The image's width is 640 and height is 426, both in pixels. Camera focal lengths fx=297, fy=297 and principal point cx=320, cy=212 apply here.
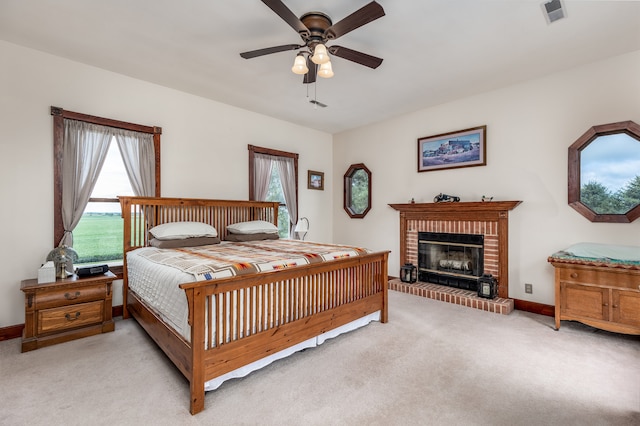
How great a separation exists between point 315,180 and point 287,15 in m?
4.06

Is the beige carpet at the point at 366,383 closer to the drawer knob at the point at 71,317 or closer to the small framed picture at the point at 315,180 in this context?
the drawer knob at the point at 71,317

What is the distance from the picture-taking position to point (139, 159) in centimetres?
386

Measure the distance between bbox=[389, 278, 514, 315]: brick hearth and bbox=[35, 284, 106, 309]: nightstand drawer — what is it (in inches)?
155

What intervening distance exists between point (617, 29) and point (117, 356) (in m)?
5.41

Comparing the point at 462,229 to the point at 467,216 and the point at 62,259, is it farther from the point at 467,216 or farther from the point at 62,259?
the point at 62,259

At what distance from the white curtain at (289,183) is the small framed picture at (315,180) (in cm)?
41

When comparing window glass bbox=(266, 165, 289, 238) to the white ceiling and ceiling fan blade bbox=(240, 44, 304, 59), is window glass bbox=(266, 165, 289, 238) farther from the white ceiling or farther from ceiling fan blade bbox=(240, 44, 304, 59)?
ceiling fan blade bbox=(240, 44, 304, 59)

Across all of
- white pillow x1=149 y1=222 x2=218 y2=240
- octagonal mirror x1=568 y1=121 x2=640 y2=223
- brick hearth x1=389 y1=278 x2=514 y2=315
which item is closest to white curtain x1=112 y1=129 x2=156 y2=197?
white pillow x1=149 y1=222 x2=218 y2=240

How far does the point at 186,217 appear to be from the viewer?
4180 mm

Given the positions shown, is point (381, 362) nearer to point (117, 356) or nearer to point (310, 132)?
point (117, 356)

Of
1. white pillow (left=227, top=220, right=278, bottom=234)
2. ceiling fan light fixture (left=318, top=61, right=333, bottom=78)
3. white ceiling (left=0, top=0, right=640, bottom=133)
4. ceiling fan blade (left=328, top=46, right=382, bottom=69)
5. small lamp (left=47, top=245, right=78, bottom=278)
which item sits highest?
white ceiling (left=0, top=0, right=640, bottom=133)

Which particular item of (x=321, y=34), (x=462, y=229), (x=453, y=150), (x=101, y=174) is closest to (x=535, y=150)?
(x=453, y=150)

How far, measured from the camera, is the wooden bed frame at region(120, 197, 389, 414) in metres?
1.92

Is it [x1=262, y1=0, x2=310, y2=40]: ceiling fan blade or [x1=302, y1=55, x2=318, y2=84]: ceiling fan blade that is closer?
[x1=262, y1=0, x2=310, y2=40]: ceiling fan blade
